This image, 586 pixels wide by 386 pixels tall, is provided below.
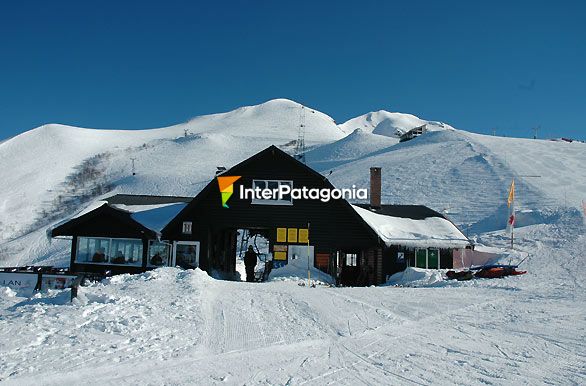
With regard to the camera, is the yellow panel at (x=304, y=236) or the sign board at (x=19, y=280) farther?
the yellow panel at (x=304, y=236)

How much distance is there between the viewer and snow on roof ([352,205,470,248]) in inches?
965

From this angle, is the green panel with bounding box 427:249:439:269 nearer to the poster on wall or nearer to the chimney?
the poster on wall

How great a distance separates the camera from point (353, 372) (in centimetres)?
651

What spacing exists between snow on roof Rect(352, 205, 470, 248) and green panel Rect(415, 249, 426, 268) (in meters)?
0.76

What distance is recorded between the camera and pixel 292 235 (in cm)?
2469

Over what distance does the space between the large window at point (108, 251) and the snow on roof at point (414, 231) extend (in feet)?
31.0

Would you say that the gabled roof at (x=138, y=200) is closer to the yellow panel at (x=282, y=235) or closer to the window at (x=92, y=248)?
the window at (x=92, y=248)

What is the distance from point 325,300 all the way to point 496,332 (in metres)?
4.37

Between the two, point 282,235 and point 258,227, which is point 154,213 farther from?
point 282,235

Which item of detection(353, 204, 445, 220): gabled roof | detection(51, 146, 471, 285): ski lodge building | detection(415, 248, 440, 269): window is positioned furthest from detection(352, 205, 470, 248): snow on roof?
detection(353, 204, 445, 220): gabled roof

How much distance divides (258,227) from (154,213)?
4676 millimetres

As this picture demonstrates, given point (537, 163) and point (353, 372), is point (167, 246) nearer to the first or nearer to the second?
point (353, 372)

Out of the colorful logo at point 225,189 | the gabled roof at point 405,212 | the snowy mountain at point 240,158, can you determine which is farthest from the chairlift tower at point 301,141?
the colorful logo at point 225,189

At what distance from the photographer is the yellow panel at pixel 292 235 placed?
24.6m
